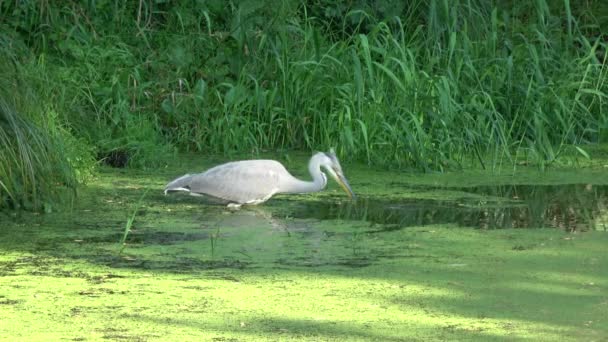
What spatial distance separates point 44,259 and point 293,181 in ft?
5.51

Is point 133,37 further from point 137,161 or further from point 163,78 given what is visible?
point 137,161

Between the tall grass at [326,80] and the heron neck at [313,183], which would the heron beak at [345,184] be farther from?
the tall grass at [326,80]

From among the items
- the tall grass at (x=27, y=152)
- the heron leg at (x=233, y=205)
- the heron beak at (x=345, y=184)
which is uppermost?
the tall grass at (x=27, y=152)

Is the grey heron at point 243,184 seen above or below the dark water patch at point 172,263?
above

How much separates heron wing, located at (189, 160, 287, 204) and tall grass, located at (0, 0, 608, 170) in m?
1.14

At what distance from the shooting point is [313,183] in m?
6.54

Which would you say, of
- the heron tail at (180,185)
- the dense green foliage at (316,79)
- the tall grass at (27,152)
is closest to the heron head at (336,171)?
the heron tail at (180,185)

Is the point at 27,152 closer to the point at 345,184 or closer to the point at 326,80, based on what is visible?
the point at 345,184

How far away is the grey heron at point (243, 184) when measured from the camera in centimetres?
638

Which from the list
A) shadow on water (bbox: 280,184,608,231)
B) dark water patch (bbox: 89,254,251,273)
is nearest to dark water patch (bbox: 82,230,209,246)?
dark water patch (bbox: 89,254,251,273)

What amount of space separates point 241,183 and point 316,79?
2.06 metres

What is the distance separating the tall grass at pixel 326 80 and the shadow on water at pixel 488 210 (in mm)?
762

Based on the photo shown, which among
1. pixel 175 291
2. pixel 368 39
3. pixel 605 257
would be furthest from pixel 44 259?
pixel 368 39

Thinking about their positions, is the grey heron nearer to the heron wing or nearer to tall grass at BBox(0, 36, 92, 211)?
the heron wing
